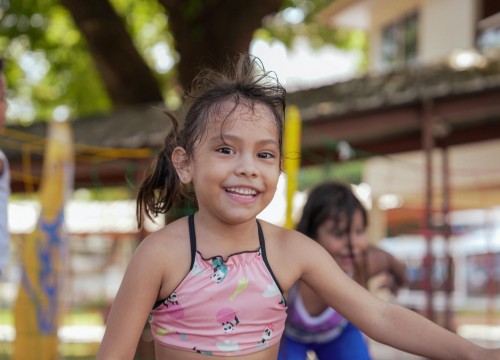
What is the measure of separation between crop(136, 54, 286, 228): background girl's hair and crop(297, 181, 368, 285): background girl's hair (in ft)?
4.48

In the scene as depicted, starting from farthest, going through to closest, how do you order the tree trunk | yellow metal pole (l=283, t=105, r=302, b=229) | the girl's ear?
the tree trunk
yellow metal pole (l=283, t=105, r=302, b=229)
the girl's ear

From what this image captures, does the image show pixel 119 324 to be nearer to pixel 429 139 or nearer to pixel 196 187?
pixel 196 187

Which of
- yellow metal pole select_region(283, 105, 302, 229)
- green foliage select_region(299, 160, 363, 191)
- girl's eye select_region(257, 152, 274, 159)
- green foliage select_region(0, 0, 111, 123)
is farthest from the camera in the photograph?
green foliage select_region(0, 0, 111, 123)

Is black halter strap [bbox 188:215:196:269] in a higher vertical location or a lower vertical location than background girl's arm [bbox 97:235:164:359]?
higher

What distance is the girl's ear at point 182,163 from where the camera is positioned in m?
2.46

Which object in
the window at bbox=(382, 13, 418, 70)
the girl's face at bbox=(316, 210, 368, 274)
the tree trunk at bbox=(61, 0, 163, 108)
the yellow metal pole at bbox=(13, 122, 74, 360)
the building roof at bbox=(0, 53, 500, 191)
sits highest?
the window at bbox=(382, 13, 418, 70)

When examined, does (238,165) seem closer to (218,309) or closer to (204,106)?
(204,106)

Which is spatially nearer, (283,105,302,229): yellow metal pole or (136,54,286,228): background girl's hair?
(136,54,286,228): background girl's hair

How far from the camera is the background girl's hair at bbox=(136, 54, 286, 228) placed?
7.95 feet

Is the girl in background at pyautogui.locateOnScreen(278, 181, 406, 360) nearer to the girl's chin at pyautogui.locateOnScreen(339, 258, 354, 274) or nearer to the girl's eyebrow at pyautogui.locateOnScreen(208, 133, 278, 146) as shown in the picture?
the girl's chin at pyautogui.locateOnScreen(339, 258, 354, 274)

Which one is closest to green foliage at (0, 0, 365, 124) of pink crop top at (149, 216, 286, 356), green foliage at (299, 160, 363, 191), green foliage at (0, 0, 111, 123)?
green foliage at (0, 0, 111, 123)

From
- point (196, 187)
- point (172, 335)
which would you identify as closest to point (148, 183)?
point (196, 187)

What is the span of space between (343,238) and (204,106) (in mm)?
1722

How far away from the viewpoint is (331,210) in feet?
13.2
